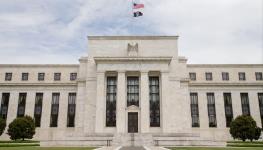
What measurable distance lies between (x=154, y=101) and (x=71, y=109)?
58.0ft

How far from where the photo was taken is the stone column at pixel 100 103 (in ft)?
158

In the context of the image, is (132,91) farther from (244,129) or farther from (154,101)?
(244,129)

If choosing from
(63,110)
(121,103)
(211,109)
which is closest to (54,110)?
(63,110)

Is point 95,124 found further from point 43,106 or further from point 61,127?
point 43,106

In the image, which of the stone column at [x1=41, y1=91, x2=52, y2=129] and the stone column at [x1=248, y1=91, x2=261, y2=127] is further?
the stone column at [x1=41, y1=91, x2=52, y2=129]

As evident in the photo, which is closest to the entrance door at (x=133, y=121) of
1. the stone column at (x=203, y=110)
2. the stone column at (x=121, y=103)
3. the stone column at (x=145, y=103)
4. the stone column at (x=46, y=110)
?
the stone column at (x=121, y=103)

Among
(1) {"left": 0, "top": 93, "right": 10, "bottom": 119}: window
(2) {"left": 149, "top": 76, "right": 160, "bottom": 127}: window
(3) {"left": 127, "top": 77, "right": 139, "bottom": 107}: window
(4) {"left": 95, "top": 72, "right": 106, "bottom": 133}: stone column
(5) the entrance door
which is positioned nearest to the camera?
(4) {"left": 95, "top": 72, "right": 106, "bottom": 133}: stone column

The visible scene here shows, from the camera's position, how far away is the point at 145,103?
1918 inches

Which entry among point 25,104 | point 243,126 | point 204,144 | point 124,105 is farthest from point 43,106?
point 243,126

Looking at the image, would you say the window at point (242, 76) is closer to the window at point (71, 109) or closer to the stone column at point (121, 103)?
the stone column at point (121, 103)

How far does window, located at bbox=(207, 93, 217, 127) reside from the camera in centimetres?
5551

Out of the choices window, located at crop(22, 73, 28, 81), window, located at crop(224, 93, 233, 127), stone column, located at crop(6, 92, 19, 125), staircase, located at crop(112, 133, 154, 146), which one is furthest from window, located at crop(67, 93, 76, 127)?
window, located at crop(224, 93, 233, 127)

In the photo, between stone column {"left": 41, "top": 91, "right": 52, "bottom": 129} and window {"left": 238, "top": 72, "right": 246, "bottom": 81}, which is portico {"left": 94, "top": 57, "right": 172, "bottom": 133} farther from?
window {"left": 238, "top": 72, "right": 246, "bottom": 81}

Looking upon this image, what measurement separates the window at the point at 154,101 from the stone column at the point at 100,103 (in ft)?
28.5
